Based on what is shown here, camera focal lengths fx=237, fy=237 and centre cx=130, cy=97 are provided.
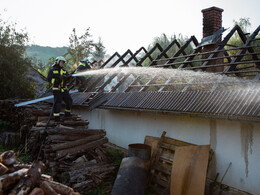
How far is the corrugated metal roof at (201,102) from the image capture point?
4.91 m

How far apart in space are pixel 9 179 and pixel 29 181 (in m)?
0.35

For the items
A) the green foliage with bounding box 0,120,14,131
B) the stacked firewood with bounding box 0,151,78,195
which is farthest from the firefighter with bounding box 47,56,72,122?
the green foliage with bounding box 0,120,14,131

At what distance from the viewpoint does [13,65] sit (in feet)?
59.2

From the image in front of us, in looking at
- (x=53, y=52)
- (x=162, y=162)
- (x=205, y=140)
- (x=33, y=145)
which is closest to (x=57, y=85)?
(x=33, y=145)

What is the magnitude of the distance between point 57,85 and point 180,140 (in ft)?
17.1

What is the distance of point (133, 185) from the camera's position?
5.92m

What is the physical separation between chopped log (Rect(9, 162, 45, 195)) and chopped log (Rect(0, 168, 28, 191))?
0.10 metres

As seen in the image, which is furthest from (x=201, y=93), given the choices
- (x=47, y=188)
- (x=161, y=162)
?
(x=47, y=188)

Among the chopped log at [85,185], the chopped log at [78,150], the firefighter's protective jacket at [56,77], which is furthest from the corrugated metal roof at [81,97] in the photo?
Result: the chopped log at [85,185]

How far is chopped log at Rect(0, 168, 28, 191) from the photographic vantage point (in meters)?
4.28

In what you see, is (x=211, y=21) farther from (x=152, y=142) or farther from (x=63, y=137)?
(x=63, y=137)

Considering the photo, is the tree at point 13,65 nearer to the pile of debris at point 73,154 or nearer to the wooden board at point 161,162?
the pile of debris at point 73,154

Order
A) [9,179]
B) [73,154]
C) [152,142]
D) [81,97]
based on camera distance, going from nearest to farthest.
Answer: [9,179]
[152,142]
[73,154]
[81,97]

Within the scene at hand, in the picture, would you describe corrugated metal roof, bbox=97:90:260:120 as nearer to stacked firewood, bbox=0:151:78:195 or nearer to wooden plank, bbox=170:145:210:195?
wooden plank, bbox=170:145:210:195
